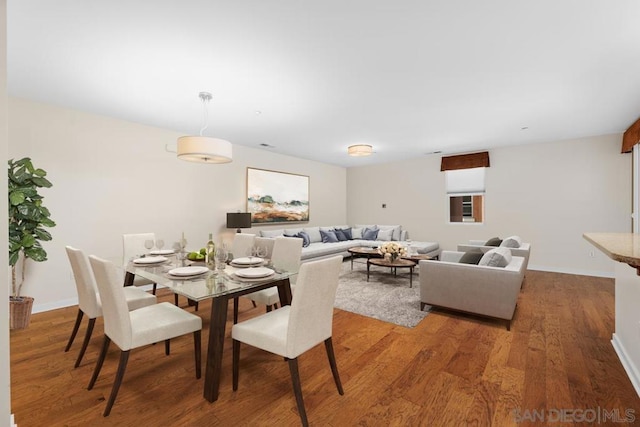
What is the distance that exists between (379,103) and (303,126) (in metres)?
1.30

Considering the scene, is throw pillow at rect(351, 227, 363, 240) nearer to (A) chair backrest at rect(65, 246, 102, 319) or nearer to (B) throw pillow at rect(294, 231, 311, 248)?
(B) throw pillow at rect(294, 231, 311, 248)

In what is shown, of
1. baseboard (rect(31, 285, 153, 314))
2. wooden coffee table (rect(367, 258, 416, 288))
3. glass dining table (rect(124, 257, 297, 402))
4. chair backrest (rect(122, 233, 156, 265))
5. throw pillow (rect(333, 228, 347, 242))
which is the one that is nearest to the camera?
glass dining table (rect(124, 257, 297, 402))

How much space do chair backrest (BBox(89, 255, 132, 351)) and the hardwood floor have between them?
0.44m

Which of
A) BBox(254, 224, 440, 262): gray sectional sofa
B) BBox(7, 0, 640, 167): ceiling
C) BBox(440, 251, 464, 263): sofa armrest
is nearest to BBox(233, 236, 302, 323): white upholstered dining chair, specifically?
BBox(7, 0, 640, 167): ceiling

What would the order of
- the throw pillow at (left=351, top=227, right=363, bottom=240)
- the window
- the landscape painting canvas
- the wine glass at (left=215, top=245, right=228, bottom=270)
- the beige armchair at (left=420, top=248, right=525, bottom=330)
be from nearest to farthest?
the wine glass at (left=215, top=245, right=228, bottom=270) < the beige armchair at (left=420, top=248, right=525, bottom=330) < the landscape painting canvas < the window < the throw pillow at (left=351, top=227, right=363, bottom=240)

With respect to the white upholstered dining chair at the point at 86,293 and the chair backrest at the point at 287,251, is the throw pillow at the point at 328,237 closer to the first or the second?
the chair backrest at the point at 287,251

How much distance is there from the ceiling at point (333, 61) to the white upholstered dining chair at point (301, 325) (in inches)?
66.7

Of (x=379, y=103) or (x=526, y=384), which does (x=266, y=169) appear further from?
(x=526, y=384)

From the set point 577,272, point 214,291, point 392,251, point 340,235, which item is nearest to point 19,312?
point 214,291

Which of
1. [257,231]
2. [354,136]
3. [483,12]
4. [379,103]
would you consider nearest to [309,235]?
[257,231]

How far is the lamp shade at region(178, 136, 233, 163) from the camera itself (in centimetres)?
257

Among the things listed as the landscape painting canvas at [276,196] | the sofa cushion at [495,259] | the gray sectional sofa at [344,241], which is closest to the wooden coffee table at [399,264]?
the gray sectional sofa at [344,241]

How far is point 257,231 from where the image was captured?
19.0ft

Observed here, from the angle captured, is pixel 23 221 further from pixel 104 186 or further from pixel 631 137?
pixel 631 137
